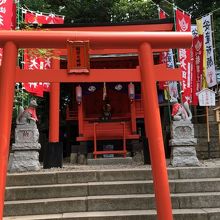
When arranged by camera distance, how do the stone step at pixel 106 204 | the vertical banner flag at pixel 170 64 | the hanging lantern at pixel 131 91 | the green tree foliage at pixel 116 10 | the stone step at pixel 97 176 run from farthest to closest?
1. the green tree foliage at pixel 116 10
2. the hanging lantern at pixel 131 91
3. the vertical banner flag at pixel 170 64
4. the stone step at pixel 97 176
5. the stone step at pixel 106 204

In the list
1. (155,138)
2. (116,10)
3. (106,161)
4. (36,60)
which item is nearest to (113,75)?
(155,138)

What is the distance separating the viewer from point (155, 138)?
5.71 m

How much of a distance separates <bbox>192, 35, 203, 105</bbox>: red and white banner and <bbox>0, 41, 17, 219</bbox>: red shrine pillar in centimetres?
762

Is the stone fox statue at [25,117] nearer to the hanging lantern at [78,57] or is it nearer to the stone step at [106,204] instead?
the stone step at [106,204]

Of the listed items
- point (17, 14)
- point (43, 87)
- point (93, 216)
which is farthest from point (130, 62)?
point (93, 216)

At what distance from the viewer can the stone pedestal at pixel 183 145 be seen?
29.2 feet

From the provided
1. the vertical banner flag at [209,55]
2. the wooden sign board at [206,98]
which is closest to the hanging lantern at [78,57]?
the wooden sign board at [206,98]

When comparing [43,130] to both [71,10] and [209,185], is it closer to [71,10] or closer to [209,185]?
[71,10]

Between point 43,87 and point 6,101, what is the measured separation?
6.62m

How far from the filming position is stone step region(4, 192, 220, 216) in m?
6.90

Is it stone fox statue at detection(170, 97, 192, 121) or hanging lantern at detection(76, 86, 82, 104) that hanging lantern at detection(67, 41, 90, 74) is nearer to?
stone fox statue at detection(170, 97, 192, 121)

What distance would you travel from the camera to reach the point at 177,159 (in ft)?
29.3

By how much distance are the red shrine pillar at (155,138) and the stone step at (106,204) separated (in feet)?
4.46

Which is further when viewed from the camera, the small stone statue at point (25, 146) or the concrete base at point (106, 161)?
the concrete base at point (106, 161)
